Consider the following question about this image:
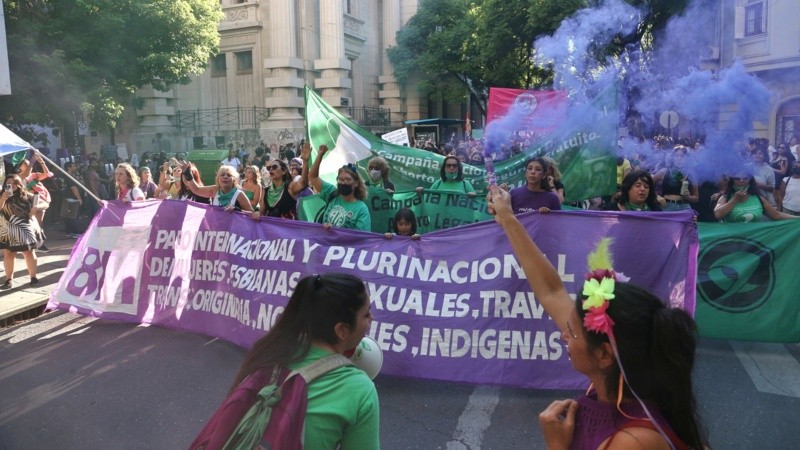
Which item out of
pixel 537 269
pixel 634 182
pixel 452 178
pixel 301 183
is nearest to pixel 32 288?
pixel 301 183

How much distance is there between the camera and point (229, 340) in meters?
5.80

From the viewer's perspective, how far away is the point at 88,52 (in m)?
14.9

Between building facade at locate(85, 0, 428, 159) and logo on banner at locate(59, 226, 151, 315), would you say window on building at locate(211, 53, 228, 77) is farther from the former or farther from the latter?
logo on banner at locate(59, 226, 151, 315)

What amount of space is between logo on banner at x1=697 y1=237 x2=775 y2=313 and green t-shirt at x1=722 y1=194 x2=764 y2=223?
48.9 inches

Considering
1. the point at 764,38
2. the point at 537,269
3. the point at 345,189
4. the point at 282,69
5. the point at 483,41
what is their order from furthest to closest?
the point at 282,69 < the point at 483,41 < the point at 764,38 < the point at 345,189 < the point at 537,269

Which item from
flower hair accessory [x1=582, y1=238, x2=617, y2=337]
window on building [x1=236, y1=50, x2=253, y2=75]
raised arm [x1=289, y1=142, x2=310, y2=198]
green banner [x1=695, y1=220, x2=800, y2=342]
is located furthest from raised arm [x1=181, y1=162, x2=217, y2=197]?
window on building [x1=236, y1=50, x2=253, y2=75]

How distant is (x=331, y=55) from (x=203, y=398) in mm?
25818

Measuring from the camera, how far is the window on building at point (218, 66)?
96.8 feet

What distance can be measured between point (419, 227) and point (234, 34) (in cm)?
2389

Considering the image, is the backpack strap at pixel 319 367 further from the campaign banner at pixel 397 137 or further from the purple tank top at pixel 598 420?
the campaign banner at pixel 397 137

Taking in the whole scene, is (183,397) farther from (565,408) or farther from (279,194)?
(565,408)

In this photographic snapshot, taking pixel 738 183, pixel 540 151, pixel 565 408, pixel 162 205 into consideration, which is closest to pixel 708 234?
pixel 738 183

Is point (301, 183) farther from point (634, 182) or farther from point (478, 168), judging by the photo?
point (478, 168)

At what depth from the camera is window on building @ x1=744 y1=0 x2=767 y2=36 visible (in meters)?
18.4
